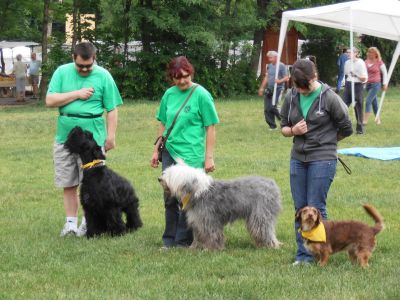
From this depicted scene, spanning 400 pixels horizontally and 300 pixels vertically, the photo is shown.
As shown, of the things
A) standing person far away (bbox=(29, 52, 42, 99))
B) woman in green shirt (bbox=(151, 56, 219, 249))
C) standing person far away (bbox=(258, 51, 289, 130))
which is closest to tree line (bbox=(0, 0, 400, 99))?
standing person far away (bbox=(29, 52, 42, 99))

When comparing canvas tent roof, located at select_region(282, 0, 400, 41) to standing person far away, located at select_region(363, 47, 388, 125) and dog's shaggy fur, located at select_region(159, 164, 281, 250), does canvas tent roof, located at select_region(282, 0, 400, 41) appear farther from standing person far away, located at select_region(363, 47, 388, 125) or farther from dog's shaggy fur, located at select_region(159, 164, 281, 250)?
dog's shaggy fur, located at select_region(159, 164, 281, 250)

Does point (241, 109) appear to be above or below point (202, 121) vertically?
below

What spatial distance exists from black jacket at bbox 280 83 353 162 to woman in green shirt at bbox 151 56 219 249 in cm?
94

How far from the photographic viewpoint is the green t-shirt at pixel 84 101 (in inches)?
275

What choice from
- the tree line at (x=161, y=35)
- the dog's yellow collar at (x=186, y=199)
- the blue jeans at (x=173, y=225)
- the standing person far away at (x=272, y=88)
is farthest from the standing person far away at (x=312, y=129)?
the tree line at (x=161, y=35)

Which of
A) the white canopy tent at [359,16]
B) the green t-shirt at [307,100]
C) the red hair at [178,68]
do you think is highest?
the white canopy tent at [359,16]

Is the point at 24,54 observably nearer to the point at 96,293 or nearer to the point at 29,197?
the point at 29,197

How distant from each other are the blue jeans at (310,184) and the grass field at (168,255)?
14.4 inches

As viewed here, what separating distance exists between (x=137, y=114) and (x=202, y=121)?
14.0m

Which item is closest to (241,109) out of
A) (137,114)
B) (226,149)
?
(137,114)

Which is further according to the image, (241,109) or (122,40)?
(122,40)

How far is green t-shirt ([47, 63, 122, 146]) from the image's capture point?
698cm

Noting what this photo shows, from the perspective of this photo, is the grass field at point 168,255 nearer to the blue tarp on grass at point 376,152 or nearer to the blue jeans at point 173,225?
the blue jeans at point 173,225

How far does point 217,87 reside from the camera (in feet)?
91.5
